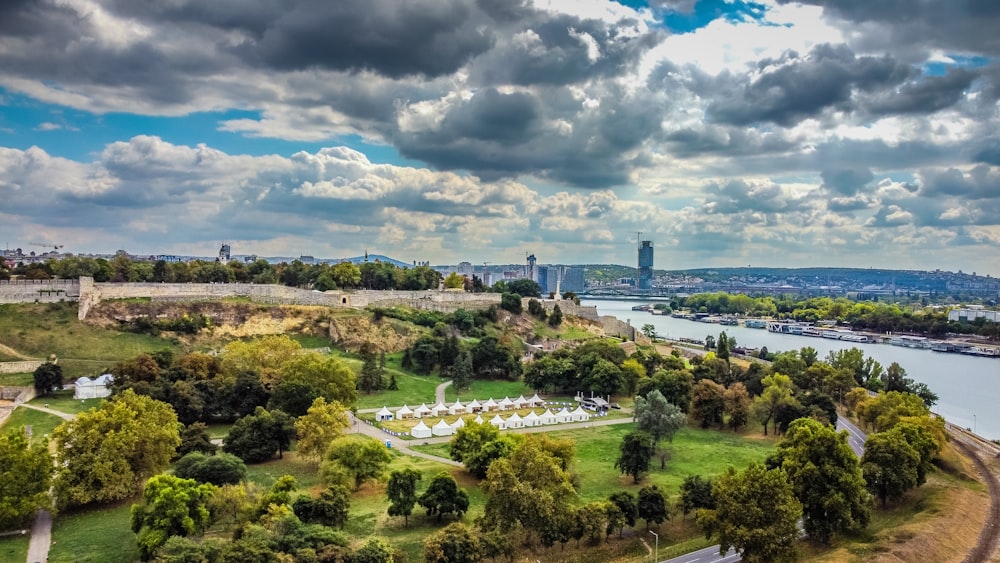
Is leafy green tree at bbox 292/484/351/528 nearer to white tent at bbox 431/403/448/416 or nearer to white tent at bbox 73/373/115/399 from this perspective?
white tent at bbox 431/403/448/416

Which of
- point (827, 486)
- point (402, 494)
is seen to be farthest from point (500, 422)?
point (827, 486)

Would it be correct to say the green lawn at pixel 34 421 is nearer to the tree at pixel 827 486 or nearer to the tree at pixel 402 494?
the tree at pixel 402 494

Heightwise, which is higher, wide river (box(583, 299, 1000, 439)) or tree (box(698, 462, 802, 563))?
tree (box(698, 462, 802, 563))

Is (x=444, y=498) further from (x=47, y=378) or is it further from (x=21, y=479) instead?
(x=47, y=378)

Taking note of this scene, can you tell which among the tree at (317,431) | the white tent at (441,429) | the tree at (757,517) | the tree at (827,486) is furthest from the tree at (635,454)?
the tree at (317,431)

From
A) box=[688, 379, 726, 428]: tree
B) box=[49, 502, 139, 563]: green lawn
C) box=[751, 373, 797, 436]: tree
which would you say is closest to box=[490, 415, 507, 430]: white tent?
box=[688, 379, 726, 428]: tree

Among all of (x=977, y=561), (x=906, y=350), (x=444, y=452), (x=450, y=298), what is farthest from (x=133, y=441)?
(x=906, y=350)
